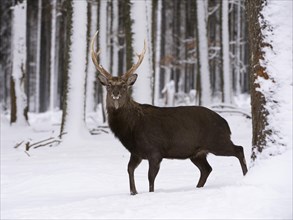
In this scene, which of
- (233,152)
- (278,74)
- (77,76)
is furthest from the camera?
(77,76)

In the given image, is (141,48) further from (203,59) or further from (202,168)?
(203,59)

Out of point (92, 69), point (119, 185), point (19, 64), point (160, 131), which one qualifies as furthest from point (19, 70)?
point (160, 131)

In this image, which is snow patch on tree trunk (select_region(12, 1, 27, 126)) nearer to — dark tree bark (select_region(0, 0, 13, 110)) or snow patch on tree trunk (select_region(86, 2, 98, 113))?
snow patch on tree trunk (select_region(86, 2, 98, 113))

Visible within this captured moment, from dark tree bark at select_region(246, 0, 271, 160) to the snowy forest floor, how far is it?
0.30m

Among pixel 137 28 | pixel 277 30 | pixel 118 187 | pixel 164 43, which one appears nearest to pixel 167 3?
pixel 164 43

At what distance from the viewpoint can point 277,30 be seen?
520 centimetres

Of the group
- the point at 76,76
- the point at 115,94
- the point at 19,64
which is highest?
the point at 19,64

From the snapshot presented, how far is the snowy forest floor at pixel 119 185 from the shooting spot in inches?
181

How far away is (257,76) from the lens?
17.6 ft

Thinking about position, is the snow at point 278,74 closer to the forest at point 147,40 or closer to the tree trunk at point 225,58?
the forest at point 147,40

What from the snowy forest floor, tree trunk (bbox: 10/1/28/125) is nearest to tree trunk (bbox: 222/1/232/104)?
the snowy forest floor

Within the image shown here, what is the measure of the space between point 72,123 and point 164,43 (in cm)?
3039

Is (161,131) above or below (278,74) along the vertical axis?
below

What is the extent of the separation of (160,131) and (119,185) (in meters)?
2.11
